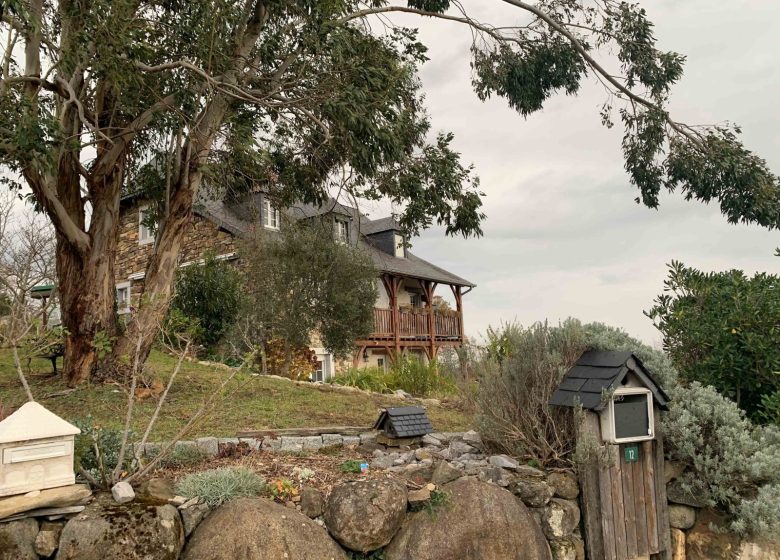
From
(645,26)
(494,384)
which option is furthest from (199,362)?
(645,26)

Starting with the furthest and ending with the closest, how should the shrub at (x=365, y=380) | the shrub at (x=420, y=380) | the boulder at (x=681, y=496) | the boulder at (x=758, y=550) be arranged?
the shrub at (x=365, y=380), the shrub at (x=420, y=380), the boulder at (x=681, y=496), the boulder at (x=758, y=550)

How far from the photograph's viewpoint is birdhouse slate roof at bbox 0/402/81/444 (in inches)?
142

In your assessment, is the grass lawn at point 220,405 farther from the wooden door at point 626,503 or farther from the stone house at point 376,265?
the stone house at point 376,265

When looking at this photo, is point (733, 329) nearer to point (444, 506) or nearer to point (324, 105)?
point (444, 506)

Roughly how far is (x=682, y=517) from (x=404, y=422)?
8.85 feet

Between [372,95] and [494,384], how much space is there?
4.76 metres

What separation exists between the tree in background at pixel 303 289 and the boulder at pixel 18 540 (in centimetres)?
948

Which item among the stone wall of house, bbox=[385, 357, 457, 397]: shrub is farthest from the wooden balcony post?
bbox=[385, 357, 457, 397]: shrub

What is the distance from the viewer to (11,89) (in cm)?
722

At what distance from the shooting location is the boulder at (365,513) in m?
4.11

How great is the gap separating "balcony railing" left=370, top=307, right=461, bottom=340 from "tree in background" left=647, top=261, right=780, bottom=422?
12.6 m

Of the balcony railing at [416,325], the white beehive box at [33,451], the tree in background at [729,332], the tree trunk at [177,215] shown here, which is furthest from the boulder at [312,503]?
the balcony railing at [416,325]

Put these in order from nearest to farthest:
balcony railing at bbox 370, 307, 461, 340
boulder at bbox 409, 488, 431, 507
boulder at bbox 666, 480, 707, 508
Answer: boulder at bbox 409, 488, 431, 507
boulder at bbox 666, 480, 707, 508
balcony railing at bbox 370, 307, 461, 340

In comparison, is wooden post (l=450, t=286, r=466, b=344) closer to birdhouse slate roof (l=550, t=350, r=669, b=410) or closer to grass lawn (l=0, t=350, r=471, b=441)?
A: grass lawn (l=0, t=350, r=471, b=441)
